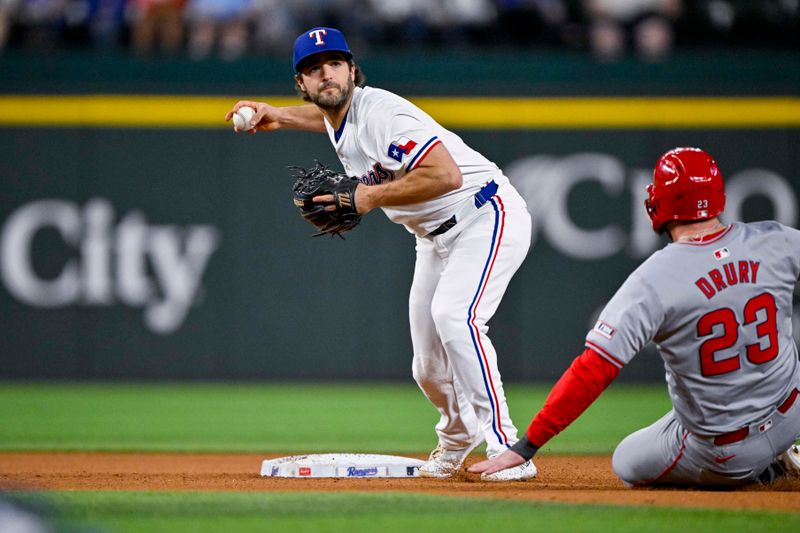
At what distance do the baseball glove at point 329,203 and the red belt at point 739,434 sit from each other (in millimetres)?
1763

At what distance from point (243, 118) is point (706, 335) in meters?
2.56

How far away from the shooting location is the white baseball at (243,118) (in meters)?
5.62

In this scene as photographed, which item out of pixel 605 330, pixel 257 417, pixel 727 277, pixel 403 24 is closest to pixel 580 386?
pixel 605 330

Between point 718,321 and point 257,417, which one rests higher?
point 718,321

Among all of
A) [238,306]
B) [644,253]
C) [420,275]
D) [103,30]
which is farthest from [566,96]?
[420,275]

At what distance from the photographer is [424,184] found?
15.9 ft

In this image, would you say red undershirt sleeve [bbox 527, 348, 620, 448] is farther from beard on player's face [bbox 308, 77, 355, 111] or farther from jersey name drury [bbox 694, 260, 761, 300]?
beard on player's face [bbox 308, 77, 355, 111]

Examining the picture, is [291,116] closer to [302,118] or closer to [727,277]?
[302,118]

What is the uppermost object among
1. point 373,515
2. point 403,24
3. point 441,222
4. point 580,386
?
point 403,24

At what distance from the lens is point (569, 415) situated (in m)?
4.05

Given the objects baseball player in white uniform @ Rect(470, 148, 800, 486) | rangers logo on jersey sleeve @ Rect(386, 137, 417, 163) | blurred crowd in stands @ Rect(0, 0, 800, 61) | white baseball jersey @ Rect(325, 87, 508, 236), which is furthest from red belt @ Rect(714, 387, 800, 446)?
blurred crowd in stands @ Rect(0, 0, 800, 61)

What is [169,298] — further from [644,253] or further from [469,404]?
[469,404]

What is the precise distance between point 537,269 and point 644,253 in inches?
38.5

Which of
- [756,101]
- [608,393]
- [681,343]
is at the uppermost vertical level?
[756,101]
